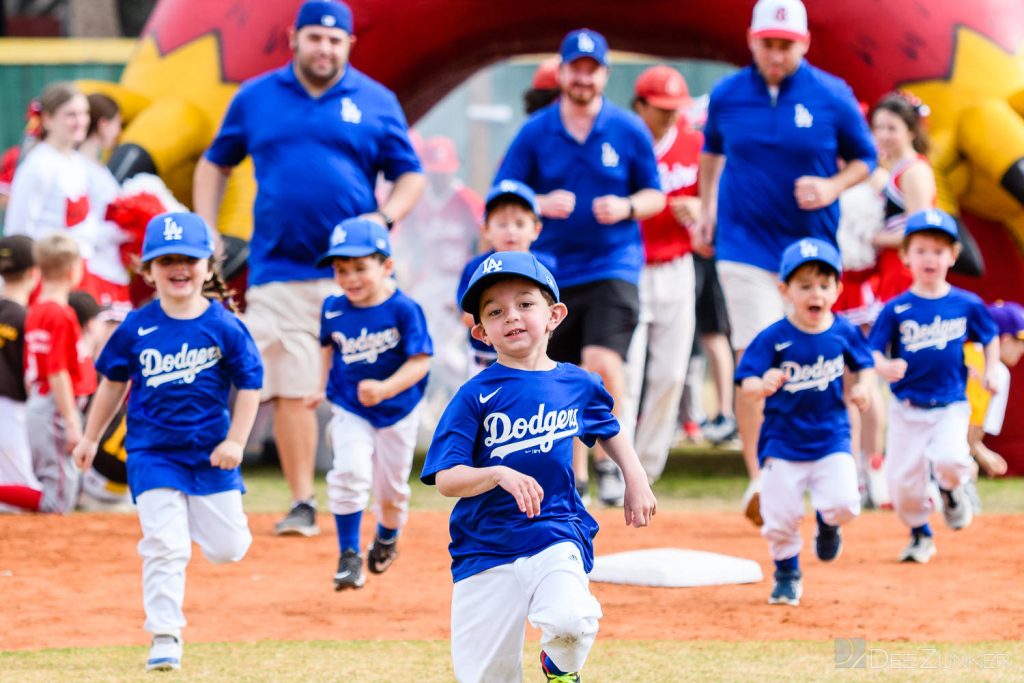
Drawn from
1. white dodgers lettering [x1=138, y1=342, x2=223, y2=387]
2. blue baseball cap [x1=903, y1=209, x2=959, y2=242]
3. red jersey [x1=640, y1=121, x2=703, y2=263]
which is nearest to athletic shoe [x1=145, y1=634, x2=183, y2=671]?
white dodgers lettering [x1=138, y1=342, x2=223, y2=387]

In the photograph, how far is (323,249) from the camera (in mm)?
7293

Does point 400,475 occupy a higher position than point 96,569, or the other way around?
point 400,475

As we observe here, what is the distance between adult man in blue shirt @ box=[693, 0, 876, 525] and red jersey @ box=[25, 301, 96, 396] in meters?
3.14

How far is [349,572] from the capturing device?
19.8ft

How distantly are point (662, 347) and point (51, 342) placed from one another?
3.27 metres

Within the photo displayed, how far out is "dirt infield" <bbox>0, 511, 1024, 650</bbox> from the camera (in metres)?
5.34

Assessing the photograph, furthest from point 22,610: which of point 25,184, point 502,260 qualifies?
point 25,184

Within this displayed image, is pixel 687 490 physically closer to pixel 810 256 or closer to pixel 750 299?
pixel 750 299

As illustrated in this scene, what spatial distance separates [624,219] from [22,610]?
3.22 m

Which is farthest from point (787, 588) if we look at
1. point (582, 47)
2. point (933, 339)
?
point (582, 47)

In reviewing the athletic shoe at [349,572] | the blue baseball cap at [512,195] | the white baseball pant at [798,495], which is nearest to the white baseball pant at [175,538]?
the athletic shoe at [349,572]

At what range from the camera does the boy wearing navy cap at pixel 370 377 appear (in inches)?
244

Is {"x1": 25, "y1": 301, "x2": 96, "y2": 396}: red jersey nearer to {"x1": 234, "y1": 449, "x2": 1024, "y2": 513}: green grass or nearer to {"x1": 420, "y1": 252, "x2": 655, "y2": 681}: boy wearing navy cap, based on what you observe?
{"x1": 234, "y1": 449, "x2": 1024, "y2": 513}: green grass

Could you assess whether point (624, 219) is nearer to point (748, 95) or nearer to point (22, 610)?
point (748, 95)
